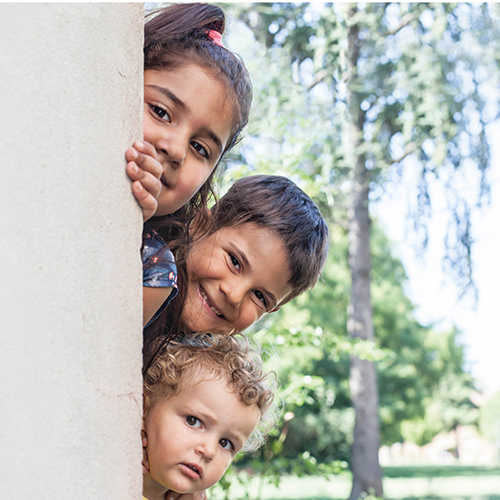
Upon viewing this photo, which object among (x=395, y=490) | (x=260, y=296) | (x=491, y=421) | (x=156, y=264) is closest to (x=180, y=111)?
(x=156, y=264)

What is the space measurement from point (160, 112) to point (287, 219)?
1.04 metres

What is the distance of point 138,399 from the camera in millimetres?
1003

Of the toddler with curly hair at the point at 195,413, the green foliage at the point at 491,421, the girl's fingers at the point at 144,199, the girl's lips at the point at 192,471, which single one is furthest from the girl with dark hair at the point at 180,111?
the green foliage at the point at 491,421

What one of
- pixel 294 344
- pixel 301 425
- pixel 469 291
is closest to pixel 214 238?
pixel 294 344

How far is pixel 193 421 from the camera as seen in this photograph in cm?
174

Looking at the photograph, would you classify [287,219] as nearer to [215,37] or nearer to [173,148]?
[215,37]

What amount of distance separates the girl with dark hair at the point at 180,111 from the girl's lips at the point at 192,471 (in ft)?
1.40

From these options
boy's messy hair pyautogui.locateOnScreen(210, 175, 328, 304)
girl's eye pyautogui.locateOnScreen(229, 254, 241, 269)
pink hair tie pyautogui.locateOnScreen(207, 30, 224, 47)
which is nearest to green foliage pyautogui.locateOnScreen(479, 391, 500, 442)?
boy's messy hair pyautogui.locateOnScreen(210, 175, 328, 304)

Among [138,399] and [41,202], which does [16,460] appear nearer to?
[138,399]

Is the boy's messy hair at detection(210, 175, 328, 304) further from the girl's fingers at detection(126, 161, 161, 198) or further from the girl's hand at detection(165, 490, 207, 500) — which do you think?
the girl's fingers at detection(126, 161, 161, 198)

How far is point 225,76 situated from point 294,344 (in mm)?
2915

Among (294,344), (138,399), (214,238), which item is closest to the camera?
(138,399)

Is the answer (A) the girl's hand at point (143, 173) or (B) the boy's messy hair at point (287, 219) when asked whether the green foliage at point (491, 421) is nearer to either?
(B) the boy's messy hair at point (287, 219)

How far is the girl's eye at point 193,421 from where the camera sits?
5.67 feet
